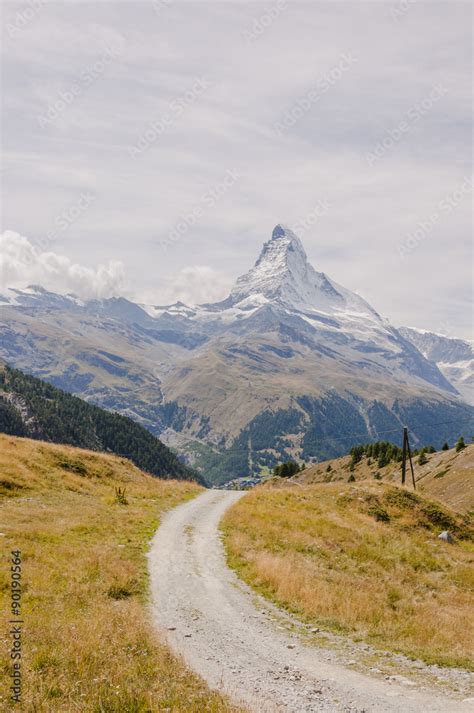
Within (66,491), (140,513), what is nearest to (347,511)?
(140,513)

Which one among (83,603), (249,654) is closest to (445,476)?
(249,654)

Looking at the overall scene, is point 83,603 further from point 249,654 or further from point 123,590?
point 249,654

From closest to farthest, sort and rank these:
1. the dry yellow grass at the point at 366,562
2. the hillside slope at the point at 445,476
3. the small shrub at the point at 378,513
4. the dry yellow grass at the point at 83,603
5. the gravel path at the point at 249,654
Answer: the dry yellow grass at the point at 83,603 → the gravel path at the point at 249,654 → the dry yellow grass at the point at 366,562 → the small shrub at the point at 378,513 → the hillside slope at the point at 445,476

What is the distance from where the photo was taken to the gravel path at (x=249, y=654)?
11289 mm

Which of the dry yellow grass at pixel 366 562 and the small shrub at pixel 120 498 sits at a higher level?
the dry yellow grass at pixel 366 562

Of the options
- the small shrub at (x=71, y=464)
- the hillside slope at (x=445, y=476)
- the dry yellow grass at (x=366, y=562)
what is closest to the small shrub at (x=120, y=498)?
the small shrub at (x=71, y=464)

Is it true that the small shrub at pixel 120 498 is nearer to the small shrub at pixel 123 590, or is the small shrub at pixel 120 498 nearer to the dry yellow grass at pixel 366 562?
the dry yellow grass at pixel 366 562

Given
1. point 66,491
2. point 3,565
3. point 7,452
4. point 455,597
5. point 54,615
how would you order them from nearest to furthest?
point 54,615, point 3,565, point 455,597, point 66,491, point 7,452

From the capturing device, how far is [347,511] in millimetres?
38156

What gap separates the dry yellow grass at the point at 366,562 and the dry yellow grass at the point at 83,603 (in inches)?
254

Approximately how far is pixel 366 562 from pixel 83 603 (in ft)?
57.0

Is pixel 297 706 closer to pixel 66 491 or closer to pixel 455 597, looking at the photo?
pixel 455 597

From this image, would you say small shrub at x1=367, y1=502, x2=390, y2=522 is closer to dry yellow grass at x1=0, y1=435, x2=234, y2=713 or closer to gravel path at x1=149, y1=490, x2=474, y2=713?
Result: dry yellow grass at x1=0, y1=435, x2=234, y2=713

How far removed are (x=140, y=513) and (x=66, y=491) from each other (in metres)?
6.89
